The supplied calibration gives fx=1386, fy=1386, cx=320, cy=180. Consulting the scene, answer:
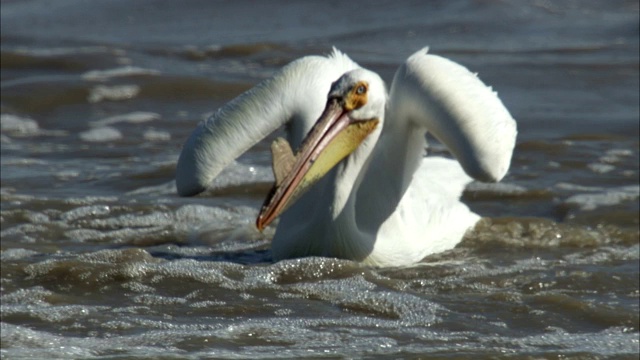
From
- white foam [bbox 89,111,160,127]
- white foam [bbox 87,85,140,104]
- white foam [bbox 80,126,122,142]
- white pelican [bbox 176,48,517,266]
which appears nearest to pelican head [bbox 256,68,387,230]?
white pelican [bbox 176,48,517,266]

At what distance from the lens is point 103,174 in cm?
797

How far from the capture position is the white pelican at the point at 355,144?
568cm

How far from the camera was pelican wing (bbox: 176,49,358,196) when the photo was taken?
5914 mm

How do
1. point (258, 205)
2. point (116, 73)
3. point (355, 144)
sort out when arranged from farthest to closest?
point (116, 73)
point (258, 205)
point (355, 144)

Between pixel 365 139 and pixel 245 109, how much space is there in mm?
535

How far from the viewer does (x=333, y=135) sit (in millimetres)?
5766

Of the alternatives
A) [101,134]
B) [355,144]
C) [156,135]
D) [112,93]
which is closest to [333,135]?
[355,144]

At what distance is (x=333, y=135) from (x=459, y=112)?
530 mm

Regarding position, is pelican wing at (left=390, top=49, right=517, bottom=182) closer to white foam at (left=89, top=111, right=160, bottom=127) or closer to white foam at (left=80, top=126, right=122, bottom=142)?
white foam at (left=80, top=126, right=122, bottom=142)

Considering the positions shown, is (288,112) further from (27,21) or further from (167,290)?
(27,21)

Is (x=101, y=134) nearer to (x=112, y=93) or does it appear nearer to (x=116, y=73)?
(x=112, y=93)

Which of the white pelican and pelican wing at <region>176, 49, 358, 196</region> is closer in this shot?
the white pelican

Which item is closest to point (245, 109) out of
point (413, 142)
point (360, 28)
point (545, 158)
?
point (413, 142)

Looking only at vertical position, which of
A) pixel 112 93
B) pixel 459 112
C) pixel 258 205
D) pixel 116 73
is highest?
pixel 116 73
